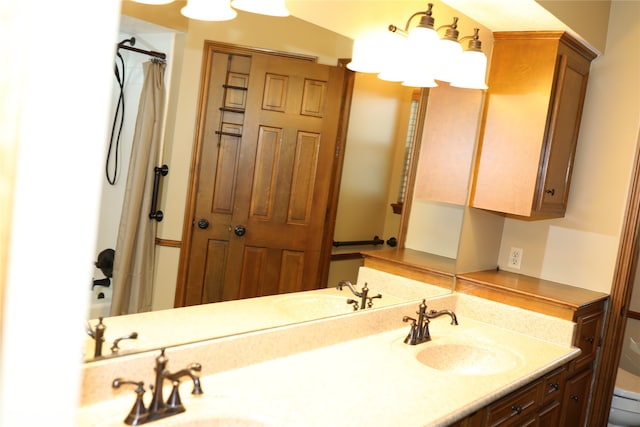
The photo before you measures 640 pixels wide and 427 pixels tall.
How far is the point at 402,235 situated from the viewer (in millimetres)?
2668

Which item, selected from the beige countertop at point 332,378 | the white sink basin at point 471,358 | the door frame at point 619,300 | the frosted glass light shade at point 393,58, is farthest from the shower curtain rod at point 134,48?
the door frame at point 619,300

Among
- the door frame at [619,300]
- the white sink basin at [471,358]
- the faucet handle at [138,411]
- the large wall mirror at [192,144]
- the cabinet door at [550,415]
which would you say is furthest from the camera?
the door frame at [619,300]

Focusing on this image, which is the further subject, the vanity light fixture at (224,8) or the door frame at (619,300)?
the door frame at (619,300)

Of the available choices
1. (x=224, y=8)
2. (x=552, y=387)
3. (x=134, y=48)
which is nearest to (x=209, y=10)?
(x=224, y=8)

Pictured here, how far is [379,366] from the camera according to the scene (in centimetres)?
209

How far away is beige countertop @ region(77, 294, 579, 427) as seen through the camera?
5.14 feet

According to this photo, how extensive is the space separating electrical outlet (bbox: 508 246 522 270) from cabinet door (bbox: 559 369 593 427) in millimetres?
623

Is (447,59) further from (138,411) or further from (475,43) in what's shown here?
(138,411)

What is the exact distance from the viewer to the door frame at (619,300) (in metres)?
2.99

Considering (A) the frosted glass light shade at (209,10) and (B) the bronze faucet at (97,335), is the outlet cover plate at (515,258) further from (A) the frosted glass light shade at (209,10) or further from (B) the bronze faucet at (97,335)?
(B) the bronze faucet at (97,335)

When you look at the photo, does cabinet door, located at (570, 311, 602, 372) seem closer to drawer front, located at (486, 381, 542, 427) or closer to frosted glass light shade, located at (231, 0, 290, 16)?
drawer front, located at (486, 381, 542, 427)

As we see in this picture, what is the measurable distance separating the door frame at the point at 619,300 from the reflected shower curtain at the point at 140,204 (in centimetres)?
235

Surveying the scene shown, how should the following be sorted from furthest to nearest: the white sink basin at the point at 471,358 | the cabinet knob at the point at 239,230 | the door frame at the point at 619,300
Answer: the door frame at the point at 619,300, the white sink basin at the point at 471,358, the cabinet knob at the point at 239,230

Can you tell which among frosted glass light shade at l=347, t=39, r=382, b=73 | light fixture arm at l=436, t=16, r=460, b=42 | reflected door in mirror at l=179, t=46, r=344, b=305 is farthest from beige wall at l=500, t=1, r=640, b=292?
reflected door in mirror at l=179, t=46, r=344, b=305
